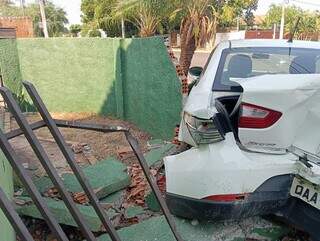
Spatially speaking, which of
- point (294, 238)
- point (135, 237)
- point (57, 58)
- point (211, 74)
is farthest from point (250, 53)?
point (57, 58)

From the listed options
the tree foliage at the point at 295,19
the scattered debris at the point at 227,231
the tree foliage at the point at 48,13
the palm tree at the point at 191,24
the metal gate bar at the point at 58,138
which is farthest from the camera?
the tree foliage at the point at 48,13

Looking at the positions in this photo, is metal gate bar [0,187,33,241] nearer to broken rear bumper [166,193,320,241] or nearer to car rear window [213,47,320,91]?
broken rear bumper [166,193,320,241]

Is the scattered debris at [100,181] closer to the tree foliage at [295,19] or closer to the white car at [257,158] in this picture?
the white car at [257,158]

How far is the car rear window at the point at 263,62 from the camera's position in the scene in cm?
353

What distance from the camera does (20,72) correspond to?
10.2 meters

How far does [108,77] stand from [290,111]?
7.10 meters

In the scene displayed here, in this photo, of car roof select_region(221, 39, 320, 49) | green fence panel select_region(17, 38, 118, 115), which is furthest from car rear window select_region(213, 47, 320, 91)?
green fence panel select_region(17, 38, 118, 115)

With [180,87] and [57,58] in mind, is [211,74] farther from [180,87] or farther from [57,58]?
[57,58]

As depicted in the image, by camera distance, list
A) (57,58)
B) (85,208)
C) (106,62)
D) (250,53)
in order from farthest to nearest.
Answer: (57,58)
(106,62)
(250,53)
(85,208)

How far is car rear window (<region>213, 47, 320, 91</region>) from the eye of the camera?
11.6 ft

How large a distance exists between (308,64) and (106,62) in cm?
623

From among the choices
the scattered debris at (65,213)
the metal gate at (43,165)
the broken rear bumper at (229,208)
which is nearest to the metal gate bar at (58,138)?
the metal gate at (43,165)

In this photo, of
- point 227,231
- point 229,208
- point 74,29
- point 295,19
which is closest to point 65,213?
point 227,231

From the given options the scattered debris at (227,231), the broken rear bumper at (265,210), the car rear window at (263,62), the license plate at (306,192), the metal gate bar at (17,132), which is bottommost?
the scattered debris at (227,231)
